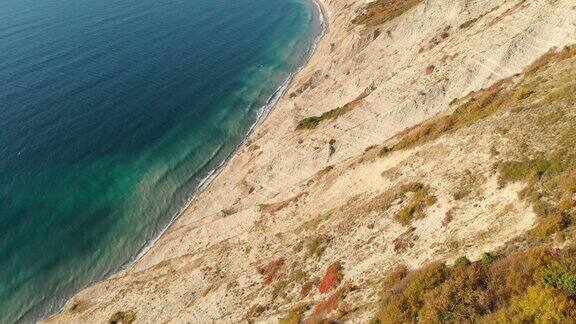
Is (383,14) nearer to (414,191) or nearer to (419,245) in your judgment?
(414,191)

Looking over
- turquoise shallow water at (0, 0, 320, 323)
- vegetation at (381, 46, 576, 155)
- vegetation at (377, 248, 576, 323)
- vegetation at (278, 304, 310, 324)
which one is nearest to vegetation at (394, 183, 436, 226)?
vegetation at (377, 248, 576, 323)

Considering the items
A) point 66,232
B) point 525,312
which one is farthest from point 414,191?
point 66,232

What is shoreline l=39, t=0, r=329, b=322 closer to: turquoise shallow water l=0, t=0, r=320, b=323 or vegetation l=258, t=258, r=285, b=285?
turquoise shallow water l=0, t=0, r=320, b=323

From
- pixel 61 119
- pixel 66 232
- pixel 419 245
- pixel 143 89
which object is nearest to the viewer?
pixel 419 245

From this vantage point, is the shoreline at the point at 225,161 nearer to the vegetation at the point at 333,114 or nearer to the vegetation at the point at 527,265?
the vegetation at the point at 333,114

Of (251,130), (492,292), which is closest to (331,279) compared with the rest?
(492,292)

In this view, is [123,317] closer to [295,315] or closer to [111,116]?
[295,315]
